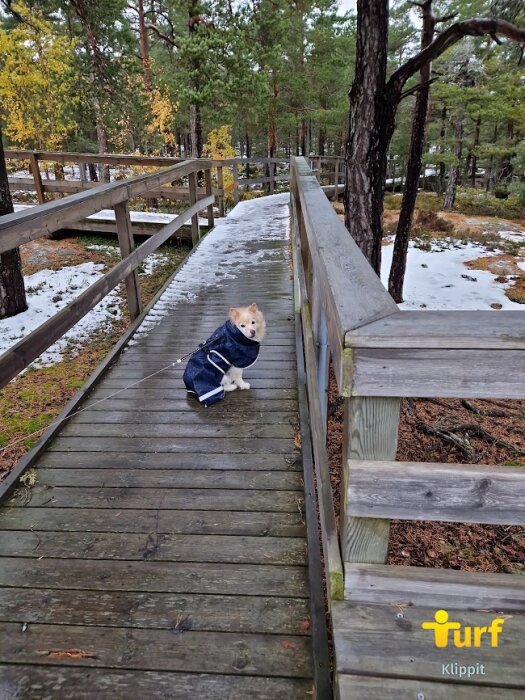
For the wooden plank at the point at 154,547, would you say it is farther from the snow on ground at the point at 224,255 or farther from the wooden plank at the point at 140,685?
the snow on ground at the point at 224,255

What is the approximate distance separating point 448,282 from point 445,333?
10.8m

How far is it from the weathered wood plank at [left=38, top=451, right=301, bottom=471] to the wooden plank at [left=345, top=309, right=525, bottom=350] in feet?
5.44

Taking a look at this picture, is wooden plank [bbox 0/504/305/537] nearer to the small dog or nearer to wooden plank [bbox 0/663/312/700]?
wooden plank [bbox 0/663/312/700]

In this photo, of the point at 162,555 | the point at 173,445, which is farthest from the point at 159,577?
the point at 173,445

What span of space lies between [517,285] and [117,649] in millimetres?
11312

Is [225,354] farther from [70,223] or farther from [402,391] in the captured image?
[402,391]

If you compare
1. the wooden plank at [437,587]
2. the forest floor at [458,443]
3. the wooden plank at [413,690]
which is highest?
the wooden plank at [437,587]

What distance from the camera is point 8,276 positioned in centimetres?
630

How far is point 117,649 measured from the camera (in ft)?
5.54

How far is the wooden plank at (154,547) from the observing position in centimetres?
207

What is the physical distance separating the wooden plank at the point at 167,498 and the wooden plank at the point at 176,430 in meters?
0.53

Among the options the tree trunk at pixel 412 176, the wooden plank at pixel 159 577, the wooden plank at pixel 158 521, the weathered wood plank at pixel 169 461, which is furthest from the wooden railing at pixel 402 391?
the tree trunk at pixel 412 176

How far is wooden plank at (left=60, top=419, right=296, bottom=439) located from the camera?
2.97m

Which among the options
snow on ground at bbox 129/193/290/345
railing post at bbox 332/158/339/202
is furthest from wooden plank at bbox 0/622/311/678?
railing post at bbox 332/158/339/202
